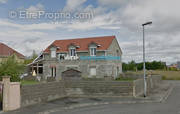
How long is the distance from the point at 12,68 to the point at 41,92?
262cm

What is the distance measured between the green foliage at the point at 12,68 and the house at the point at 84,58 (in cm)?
1820

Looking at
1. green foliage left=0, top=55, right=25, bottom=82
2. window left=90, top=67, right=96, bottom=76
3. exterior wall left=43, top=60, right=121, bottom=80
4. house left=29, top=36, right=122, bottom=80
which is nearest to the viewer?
green foliage left=0, top=55, right=25, bottom=82

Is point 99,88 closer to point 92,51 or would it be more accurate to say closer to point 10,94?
point 10,94

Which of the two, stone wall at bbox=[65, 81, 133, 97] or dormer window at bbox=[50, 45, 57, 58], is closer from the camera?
stone wall at bbox=[65, 81, 133, 97]

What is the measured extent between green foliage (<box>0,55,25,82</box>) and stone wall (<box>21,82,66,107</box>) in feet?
5.38

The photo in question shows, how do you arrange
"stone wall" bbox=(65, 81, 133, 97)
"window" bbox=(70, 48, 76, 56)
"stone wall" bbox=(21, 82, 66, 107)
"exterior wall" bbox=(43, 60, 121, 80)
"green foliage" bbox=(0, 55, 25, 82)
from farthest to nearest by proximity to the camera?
"window" bbox=(70, 48, 76, 56)
"exterior wall" bbox=(43, 60, 121, 80)
"stone wall" bbox=(65, 81, 133, 97)
"green foliage" bbox=(0, 55, 25, 82)
"stone wall" bbox=(21, 82, 66, 107)

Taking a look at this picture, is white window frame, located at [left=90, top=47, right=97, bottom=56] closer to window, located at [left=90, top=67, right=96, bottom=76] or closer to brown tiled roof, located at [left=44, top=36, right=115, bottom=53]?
brown tiled roof, located at [left=44, top=36, right=115, bottom=53]

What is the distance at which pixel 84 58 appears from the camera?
113ft

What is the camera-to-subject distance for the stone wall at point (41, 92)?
12.4 m

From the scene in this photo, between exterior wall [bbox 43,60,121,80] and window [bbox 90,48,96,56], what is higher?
window [bbox 90,48,96,56]

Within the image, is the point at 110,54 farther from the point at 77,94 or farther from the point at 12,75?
the point at 12,75

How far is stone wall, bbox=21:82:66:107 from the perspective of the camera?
12.4m

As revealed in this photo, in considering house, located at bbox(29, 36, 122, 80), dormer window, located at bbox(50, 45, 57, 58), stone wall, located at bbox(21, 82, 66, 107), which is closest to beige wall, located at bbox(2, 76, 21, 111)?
stone wall, located at bbox(21, 82, 66, 107)

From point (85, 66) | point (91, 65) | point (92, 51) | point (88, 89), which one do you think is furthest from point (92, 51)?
point (88, 89)
